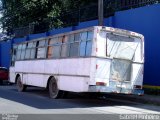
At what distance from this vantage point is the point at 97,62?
13.8 m

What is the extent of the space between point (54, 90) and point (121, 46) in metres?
4.18

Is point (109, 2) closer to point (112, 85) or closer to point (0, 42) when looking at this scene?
point (112, 85)

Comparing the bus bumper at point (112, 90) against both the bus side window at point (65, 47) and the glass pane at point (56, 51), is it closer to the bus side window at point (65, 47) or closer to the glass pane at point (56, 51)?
the bus side window at point (65, 47)

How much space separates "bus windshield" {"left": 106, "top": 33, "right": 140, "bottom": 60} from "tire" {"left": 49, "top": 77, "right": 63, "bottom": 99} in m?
3.59

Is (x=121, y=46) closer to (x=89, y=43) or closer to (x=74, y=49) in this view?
(x=89, y=43)

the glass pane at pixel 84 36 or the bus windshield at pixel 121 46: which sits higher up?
the glass pane at pixel 84 36

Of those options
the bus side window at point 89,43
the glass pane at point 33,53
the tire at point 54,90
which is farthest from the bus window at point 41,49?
the bus side window at point 89,43

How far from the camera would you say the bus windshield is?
1425cm

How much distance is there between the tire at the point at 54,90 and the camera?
1670cm

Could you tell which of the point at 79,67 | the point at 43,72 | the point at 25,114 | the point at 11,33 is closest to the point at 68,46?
the point at 79,67

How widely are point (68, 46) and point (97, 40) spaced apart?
229cm

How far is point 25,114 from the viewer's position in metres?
11.6

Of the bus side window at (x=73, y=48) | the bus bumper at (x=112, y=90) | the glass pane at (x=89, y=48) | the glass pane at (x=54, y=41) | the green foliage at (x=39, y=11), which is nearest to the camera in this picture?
the bus bumper at (x=112, y=90)

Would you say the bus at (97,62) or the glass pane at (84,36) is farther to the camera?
the glass pane at (84,36)
